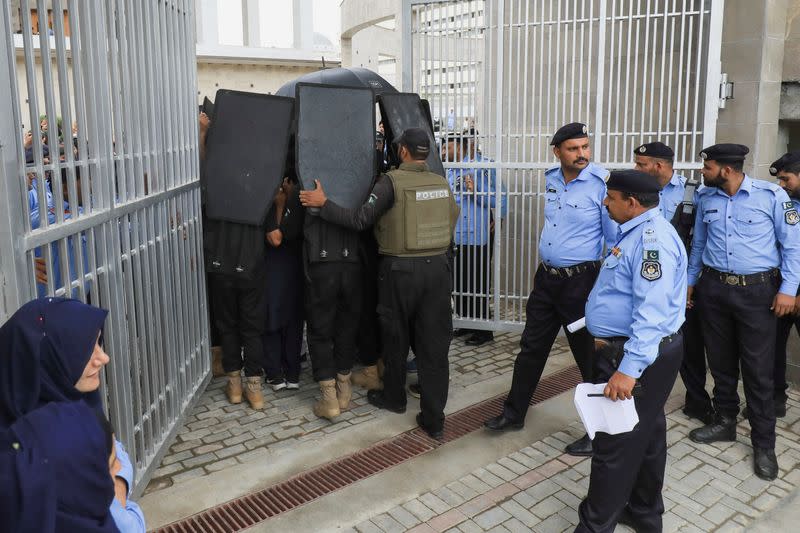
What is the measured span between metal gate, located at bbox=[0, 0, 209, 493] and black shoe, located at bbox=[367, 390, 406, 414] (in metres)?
1.26

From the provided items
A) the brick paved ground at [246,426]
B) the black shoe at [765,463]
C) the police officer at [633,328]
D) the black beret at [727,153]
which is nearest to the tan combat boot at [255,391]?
the brick paved ground at [246,426]

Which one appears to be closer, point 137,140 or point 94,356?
point 94,356

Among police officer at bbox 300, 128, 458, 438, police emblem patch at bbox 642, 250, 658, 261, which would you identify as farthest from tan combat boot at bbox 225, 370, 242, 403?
police emblem patch at bbox 642, 250, 658, 261

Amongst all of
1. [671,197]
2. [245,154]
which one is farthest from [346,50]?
[671,197]

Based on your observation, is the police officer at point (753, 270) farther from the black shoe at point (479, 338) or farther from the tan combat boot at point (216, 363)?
the tan combat boot at point (216, 363)

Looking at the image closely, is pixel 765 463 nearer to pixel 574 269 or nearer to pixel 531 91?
pixel 574 269

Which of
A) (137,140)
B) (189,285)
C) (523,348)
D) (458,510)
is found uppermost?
(137,140)

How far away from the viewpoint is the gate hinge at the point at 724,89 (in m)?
5.38

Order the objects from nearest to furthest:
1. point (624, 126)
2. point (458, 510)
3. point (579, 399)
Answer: point (579, 399) < point (458, 510) < point (624, 126)

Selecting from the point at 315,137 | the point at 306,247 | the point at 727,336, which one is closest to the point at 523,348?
the point at 727,336

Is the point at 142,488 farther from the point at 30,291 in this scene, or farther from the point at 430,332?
the point at 430,332

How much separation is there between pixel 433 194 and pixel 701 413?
7.83 ft

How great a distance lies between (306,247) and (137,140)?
1281mm

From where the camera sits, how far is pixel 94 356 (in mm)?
1866
